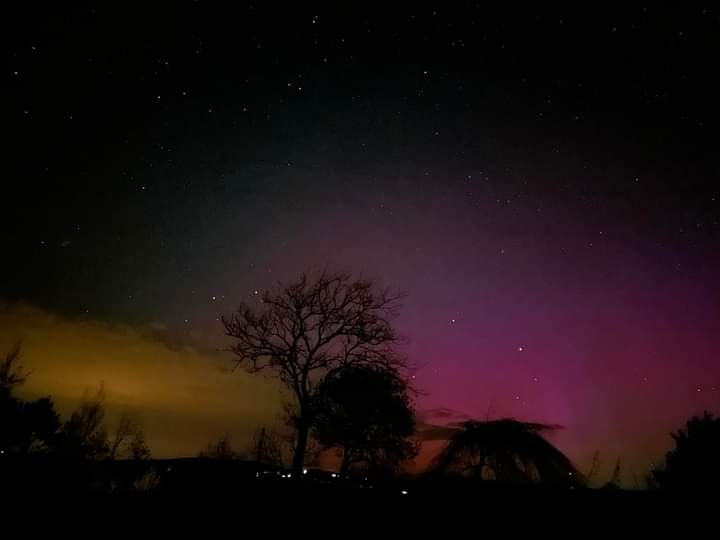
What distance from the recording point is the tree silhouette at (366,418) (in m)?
26.5

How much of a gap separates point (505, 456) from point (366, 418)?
11954mm

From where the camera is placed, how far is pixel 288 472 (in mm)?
19188

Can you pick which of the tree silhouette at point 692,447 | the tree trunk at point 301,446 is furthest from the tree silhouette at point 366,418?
the tree silhouette at point 692,447

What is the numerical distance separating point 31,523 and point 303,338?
17.0 meters

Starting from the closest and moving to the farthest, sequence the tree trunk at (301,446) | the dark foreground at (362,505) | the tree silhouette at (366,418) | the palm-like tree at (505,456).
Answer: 1. the dark foreground at (362,505)
2. the palm-like tree at (505,456)
3. the tree trunk at (301,446)
4. the tree silhouette at (366,418)

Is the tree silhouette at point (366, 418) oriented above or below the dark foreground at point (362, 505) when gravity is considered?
above

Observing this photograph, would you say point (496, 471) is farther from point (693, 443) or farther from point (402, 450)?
point (693, 443)

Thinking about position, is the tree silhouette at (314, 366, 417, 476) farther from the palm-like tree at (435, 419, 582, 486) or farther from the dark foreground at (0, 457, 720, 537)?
the dark foreground at (0, 457, 720, 537)

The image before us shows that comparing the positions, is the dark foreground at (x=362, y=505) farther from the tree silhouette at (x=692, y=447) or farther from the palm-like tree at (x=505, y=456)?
the tree silhouette at (x=692, y=447)

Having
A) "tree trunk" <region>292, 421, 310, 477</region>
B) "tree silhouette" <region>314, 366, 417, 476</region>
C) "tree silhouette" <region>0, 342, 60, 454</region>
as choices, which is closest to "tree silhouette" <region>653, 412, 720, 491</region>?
"tree silhouette" <region>314, 366, 417, 476</region>

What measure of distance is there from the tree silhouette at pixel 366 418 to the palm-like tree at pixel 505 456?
702 centimetres

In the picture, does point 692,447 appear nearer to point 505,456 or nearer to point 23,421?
point 505,456

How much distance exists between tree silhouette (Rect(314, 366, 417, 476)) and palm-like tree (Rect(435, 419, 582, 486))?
702 centimetres

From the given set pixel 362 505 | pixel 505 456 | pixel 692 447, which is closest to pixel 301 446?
pixel 505 456
